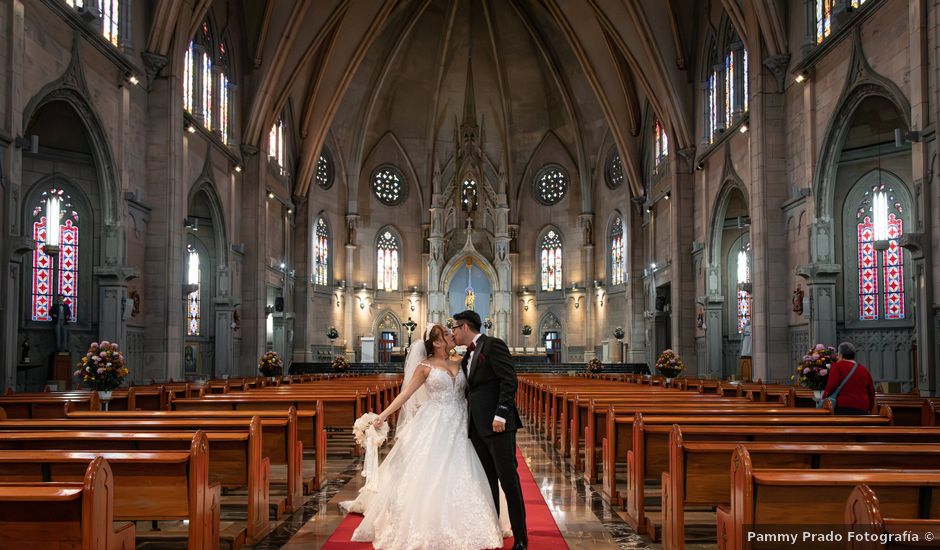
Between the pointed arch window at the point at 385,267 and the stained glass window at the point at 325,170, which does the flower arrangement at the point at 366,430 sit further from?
the pointed arch window at the point at 385,267

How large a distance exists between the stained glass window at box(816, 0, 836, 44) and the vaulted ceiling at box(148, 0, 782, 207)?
1.48 meters

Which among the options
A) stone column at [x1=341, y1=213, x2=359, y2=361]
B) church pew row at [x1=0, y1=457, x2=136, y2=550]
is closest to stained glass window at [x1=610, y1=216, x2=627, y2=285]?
stone column at [x1=341, y1=213, x2=359, y2=361]

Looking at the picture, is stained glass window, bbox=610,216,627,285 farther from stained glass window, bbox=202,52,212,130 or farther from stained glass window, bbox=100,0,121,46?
stained glass window, bbox=100,0,121,46

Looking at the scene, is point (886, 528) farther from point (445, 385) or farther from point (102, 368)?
point (102, 368)

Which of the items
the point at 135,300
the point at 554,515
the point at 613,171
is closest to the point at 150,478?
the point at 554,515

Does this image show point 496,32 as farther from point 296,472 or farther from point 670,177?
point 296,472

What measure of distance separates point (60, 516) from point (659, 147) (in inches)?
1433

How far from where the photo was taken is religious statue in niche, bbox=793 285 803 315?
22.9 m

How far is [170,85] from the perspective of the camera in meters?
24.3

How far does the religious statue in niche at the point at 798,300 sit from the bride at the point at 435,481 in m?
17.9

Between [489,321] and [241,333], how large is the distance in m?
17.9

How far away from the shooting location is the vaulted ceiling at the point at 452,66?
32781 mm

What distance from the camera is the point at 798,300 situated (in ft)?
75.4

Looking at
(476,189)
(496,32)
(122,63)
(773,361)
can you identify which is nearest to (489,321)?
(476,189)
